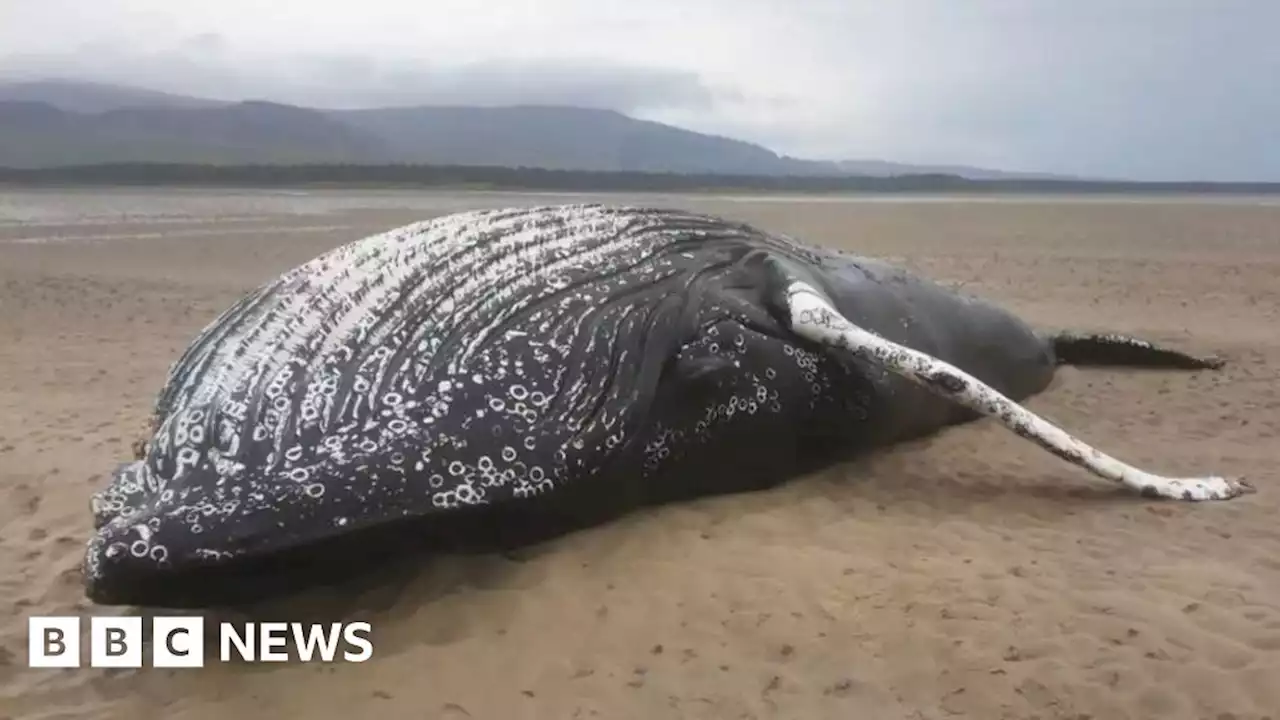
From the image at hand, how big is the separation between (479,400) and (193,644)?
4.26 feet

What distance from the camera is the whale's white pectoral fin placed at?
526 centimetres

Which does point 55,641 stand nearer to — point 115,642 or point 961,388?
point 115,642

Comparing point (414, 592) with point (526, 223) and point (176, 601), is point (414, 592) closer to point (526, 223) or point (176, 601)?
point (176, 601)

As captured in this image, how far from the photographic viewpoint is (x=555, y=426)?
4449 millimetres

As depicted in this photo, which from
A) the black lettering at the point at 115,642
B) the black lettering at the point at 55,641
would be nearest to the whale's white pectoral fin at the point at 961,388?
the black lettering at the point at 115,642

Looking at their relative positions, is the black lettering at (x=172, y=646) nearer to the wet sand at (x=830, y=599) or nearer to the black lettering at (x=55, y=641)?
the wet sand at (x=830, y=599)

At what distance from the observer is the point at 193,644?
13.5ft

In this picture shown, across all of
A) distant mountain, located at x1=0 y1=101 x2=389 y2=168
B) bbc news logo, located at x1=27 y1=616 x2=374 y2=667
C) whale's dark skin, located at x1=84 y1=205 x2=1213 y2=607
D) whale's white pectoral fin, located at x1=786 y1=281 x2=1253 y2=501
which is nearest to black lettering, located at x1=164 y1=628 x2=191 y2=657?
bbc news logo, located at x1=27 y1=616 x2=374 y2=667

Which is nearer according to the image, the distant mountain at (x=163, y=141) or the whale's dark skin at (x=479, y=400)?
the whale's dark skin at (x=479, y=400)

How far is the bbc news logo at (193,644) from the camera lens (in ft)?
13.4

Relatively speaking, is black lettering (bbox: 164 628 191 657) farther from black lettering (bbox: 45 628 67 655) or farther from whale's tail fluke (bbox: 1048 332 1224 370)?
whale's tail fluke (bbox: 1048 332 1224 370)

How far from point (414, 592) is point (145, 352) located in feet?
25.4

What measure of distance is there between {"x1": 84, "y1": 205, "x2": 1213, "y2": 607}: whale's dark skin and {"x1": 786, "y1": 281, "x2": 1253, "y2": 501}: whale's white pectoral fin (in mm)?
130

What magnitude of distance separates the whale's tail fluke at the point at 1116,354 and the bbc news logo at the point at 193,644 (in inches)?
247
